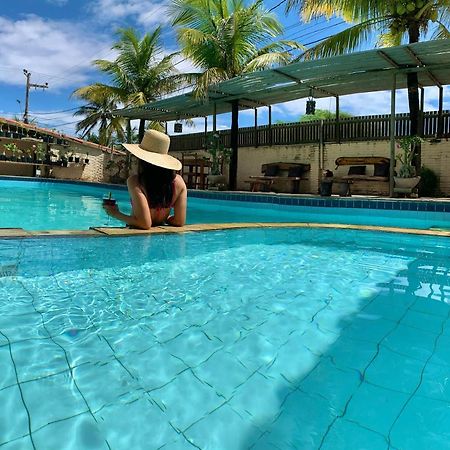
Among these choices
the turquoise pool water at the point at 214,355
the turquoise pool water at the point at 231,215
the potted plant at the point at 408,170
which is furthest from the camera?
the potted plant at the point at 408,170

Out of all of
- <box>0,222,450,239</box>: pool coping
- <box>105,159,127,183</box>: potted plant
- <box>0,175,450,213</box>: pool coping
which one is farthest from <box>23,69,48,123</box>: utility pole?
<box>0,222,450,239</box>: pool coping

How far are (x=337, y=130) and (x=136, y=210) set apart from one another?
10956mm

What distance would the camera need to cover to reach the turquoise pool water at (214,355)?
1431 mm

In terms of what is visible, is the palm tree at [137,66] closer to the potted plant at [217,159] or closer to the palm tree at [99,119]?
the potted plant at [217,159]

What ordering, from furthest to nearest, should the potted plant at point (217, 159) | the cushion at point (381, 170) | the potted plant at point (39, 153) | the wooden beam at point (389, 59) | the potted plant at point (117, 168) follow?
the potted plant at point (39, 153) < the potted plant at point (117, 168) < the potted plant at point (217, 159) < the cushion at point (381, 170) < the wooden beam at point (389, 59)

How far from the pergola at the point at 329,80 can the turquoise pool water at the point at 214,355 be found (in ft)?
23.9

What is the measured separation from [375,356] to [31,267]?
2.62m

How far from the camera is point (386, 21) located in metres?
11.1

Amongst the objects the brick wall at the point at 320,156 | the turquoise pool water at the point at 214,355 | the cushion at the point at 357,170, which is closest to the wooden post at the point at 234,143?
the brick wall at the point at 320,156

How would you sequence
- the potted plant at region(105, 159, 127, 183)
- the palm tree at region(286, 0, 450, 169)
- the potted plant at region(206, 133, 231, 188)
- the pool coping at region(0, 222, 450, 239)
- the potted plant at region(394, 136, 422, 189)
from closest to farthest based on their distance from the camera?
the pool coping at region(0, 222, 450, 239) → the potted plant at region(394, 136, 422, 189) → the palm tree at region(286, 0, 450, 169) → the potted plant at region(206, 133, 231, 188) → the potted plant at region(105, 159, 127, 183)

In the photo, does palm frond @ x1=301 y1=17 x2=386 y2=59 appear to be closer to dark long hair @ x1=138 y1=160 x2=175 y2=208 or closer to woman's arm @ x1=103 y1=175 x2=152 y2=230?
dark long hair @ x1=138 y1=160 x2=175 y2=208

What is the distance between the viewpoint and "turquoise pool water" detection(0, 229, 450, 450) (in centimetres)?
143

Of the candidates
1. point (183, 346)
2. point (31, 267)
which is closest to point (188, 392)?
point (183, 346)

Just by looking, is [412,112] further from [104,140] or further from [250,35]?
[104,140]
